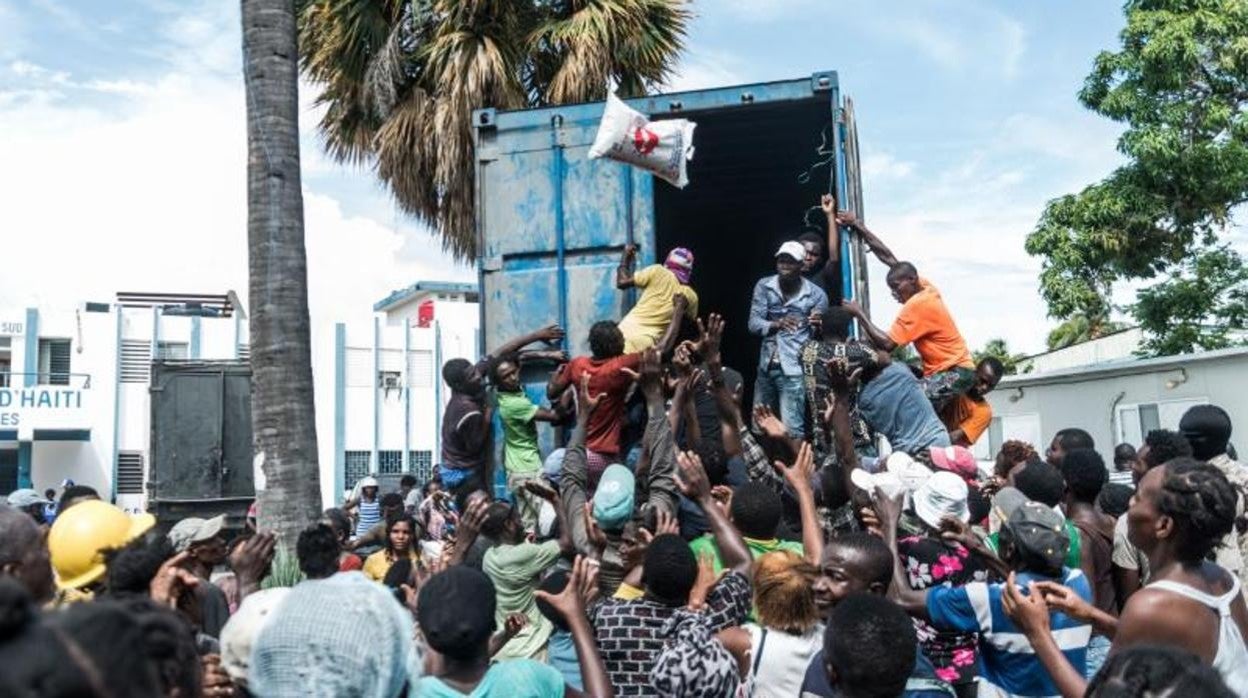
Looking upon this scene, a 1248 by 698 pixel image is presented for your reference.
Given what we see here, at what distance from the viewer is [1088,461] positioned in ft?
14.0

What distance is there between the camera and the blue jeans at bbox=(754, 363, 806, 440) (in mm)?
6605

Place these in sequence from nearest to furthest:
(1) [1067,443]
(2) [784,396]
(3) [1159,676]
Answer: (3) [1159,676] → (1) [1067,443] → (2) [784,396]

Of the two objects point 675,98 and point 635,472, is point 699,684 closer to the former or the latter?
point 635,472

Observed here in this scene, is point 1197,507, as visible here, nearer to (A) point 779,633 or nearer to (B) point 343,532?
(A) point 779,633

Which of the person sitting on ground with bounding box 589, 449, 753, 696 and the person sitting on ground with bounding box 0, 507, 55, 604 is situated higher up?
the person sitting on ground with bounding box 0, 507, 55, 604

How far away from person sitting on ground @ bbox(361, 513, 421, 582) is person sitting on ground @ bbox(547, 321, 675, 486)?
39.8 inches

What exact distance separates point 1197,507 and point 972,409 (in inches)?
165

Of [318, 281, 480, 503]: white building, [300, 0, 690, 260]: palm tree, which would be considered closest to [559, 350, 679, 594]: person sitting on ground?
[300, 0, 690, 260]: palm tree

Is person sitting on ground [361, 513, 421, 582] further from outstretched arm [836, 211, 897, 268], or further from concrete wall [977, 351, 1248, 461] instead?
concrete wall [977, 351, 1248, 461]

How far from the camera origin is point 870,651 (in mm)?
2359

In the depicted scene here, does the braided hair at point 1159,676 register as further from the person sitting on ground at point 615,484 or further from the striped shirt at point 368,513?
the striped shirt at point 368,513

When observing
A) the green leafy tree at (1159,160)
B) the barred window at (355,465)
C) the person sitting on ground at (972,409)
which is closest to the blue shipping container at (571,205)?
the person sitting on ground at (972,409)

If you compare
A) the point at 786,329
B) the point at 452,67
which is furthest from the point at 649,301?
the point at 452,67

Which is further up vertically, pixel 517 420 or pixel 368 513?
pixel 517 420
